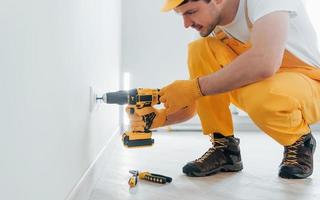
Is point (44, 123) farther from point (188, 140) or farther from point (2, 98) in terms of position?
point (188, 140)

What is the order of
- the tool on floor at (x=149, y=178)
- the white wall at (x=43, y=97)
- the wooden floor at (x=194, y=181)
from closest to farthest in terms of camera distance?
the white wall at (x=43, y=97), the wooden floor at (x=194, y=181), the tool on floor at (x=149, y=178)

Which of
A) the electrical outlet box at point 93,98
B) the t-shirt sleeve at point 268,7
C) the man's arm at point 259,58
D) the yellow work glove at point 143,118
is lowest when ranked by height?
the yellow work glove at point 143,118

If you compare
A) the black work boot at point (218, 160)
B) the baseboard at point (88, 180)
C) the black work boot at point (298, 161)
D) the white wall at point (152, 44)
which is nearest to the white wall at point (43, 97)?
the baseboard at point (88, 180)

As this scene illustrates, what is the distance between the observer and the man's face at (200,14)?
1.33 metres

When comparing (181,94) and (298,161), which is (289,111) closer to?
(298,161)

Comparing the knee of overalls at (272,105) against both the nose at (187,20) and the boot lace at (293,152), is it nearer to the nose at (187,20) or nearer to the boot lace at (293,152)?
the boot lace at (293,152)

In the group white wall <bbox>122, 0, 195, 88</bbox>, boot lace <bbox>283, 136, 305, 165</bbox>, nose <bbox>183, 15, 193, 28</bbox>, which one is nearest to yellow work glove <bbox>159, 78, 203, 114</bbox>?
nose <bbox>183, 15, 193, 28</bbox>

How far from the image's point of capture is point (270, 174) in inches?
61.4

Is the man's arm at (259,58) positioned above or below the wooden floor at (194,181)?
above

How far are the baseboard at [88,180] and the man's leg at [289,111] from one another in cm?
63

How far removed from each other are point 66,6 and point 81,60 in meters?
0.25

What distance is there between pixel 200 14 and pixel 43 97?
775 mm

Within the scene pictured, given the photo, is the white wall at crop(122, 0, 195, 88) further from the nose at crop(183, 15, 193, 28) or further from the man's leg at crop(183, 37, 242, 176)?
the nose at crop(183, 15, 193, 28)

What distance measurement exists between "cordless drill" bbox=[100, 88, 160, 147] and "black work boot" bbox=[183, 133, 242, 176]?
0.73 ft
